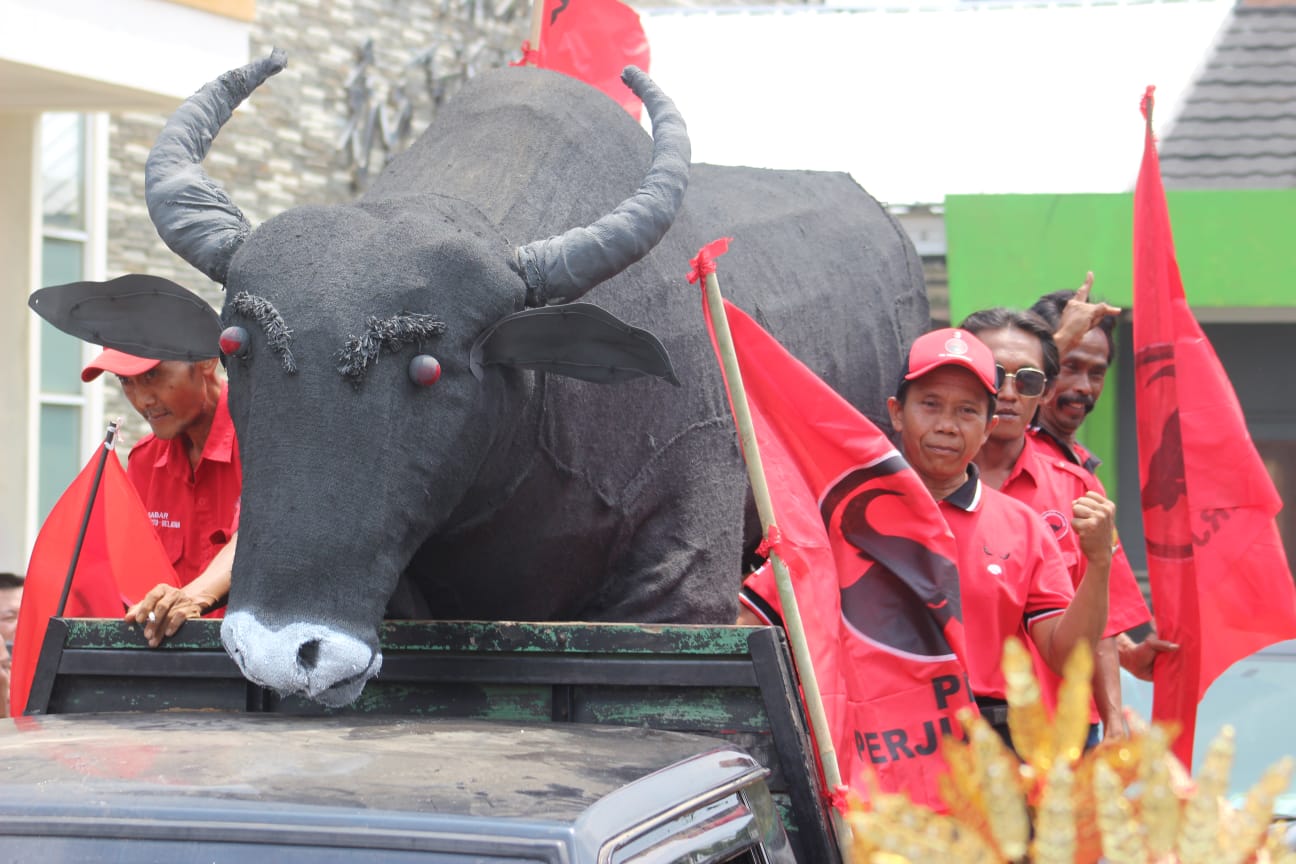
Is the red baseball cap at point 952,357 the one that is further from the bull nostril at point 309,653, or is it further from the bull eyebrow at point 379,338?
the bull nostril at point 309,653

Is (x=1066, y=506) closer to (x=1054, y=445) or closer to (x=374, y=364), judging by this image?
(x=1054, y=445)

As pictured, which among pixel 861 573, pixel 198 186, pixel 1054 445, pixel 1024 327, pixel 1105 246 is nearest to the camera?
pixel 861 573

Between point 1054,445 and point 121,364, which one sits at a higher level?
point 121,364

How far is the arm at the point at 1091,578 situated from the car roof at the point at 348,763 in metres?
1.23

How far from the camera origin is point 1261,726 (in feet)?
21.0

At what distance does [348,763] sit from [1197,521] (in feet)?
9.91

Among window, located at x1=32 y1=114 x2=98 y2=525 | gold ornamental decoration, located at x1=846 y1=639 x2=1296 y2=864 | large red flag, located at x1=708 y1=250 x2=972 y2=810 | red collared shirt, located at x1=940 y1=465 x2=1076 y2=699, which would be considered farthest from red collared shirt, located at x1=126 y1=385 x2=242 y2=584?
window, located at x1=32 y1=114 x2=98 y2=525

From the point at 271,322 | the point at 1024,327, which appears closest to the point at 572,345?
the point at 271,322

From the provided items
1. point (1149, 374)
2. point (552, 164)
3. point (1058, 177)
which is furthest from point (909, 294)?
point (1058, 177)

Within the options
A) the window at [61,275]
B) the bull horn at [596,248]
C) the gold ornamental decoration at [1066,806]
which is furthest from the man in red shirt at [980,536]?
the window at [61,275]

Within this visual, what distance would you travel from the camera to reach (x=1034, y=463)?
512 cm

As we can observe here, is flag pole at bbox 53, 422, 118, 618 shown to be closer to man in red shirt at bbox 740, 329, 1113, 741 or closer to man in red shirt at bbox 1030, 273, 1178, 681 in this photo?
man in red shirt at bbox 740, 329, 1113, 741

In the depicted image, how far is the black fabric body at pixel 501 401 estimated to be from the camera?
3633 millimetres

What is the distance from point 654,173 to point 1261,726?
11.7 feet
